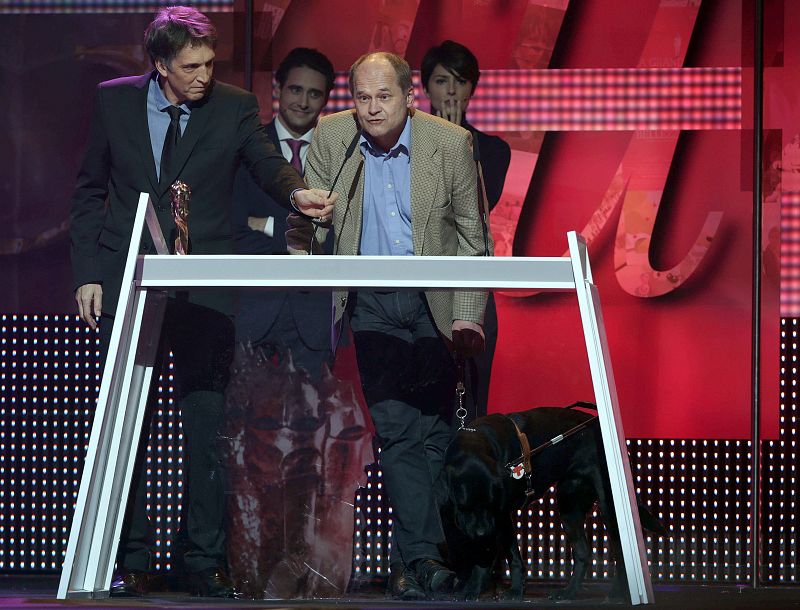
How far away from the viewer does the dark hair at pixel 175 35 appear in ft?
12.0

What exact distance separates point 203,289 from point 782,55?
2.90m

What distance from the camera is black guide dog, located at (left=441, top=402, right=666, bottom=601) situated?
2.80 metres

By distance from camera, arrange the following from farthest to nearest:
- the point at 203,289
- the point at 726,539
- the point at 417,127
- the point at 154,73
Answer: the point at 726,539, the point at 154,73, the point at 417,127, the point at 203,289

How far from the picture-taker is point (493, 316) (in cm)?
285

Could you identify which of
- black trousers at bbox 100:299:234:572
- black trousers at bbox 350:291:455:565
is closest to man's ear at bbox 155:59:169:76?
black trousers at bbox 100:299:234:572

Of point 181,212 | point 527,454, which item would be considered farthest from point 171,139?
point 527,454

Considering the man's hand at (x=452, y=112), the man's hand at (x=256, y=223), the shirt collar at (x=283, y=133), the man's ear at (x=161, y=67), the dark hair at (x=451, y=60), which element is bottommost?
the man's hand at (x=256, y=223)

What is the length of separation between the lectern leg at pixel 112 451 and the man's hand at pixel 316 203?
0.52 meters

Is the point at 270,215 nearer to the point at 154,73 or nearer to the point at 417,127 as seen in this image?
the point at 154,73

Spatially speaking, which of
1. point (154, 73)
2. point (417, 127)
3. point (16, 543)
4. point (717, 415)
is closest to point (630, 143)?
point (717, 415)

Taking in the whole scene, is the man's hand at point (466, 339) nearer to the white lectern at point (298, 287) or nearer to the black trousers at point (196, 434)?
the white lectern at point (298, 287)

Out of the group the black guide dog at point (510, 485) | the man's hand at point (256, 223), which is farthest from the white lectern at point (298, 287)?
the man's hand at point (256, 223)

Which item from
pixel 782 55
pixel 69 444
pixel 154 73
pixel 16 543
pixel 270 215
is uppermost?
pixel 782 55

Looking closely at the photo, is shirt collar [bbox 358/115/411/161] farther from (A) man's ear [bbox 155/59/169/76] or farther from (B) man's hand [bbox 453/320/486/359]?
(A) man's ear [bbox 155/59/169/76]
